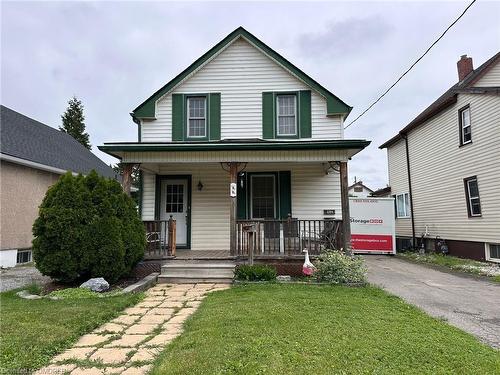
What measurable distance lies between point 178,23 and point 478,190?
475 inches

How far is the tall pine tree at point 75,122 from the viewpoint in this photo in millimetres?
31219

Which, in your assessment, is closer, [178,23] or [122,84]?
[178,23]

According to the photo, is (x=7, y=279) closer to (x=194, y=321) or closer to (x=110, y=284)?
(x=110, y=284)

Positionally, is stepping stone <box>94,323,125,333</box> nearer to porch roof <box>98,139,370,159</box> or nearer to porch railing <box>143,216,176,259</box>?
porch railing <box>143,216,176,259</box>

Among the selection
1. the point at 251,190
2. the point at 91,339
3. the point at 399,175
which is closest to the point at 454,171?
the point at 399,175

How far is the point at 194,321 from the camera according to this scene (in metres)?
4.61

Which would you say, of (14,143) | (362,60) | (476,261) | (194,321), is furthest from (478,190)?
(14,143)

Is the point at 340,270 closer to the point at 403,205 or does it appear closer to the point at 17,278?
the point at 17,278

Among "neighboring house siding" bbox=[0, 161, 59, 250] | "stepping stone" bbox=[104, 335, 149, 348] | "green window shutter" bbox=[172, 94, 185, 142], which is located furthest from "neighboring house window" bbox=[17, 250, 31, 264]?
"stepping stone" bbox=[104, 335, 149, 348]

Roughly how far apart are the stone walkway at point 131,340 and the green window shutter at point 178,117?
5785mm

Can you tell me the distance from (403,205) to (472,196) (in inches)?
245

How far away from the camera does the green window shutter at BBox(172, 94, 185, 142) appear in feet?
35.3

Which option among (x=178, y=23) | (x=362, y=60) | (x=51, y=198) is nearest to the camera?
(x=51, y=198)

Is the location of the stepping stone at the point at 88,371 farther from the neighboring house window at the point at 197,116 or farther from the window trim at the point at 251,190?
the neighboring house window at the point at 197,116
